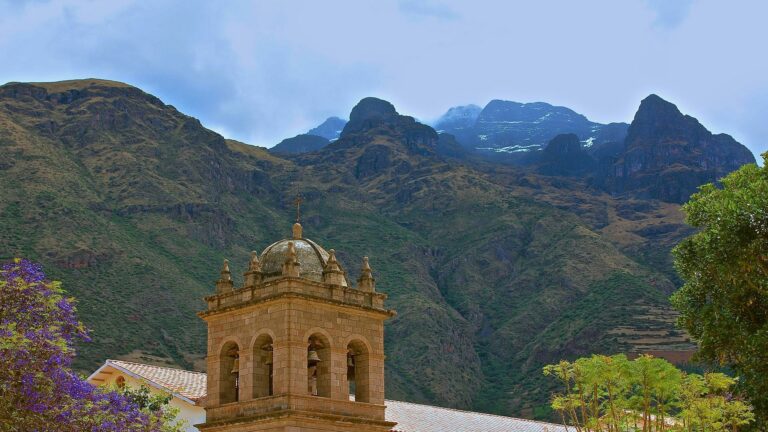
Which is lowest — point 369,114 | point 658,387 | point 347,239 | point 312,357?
point 658,387

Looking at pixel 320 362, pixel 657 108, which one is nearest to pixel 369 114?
pixel 657 108

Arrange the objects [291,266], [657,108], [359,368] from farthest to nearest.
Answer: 1. [657,108]
2. [359,368]
3. [291,266]

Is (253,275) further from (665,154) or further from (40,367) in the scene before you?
(665,154)

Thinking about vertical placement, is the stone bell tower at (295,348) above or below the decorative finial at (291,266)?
below

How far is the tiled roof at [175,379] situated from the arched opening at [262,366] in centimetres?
874

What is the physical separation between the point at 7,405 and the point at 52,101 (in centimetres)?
11333

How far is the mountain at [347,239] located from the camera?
3169 inches

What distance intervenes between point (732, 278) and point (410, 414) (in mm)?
13625

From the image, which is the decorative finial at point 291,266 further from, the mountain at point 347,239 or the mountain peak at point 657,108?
the mountain peak at point 657,108

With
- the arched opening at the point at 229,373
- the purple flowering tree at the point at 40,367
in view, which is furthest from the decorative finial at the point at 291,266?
the purple flowering tree at the point at 40,367

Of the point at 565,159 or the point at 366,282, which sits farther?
the point at 565,159

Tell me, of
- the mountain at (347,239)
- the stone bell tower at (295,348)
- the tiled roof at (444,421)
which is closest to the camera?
the stone bell tower at (295,348)

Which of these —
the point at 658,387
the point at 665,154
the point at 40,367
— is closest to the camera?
the point at 40,367

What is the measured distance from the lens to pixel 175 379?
30.7 metres
